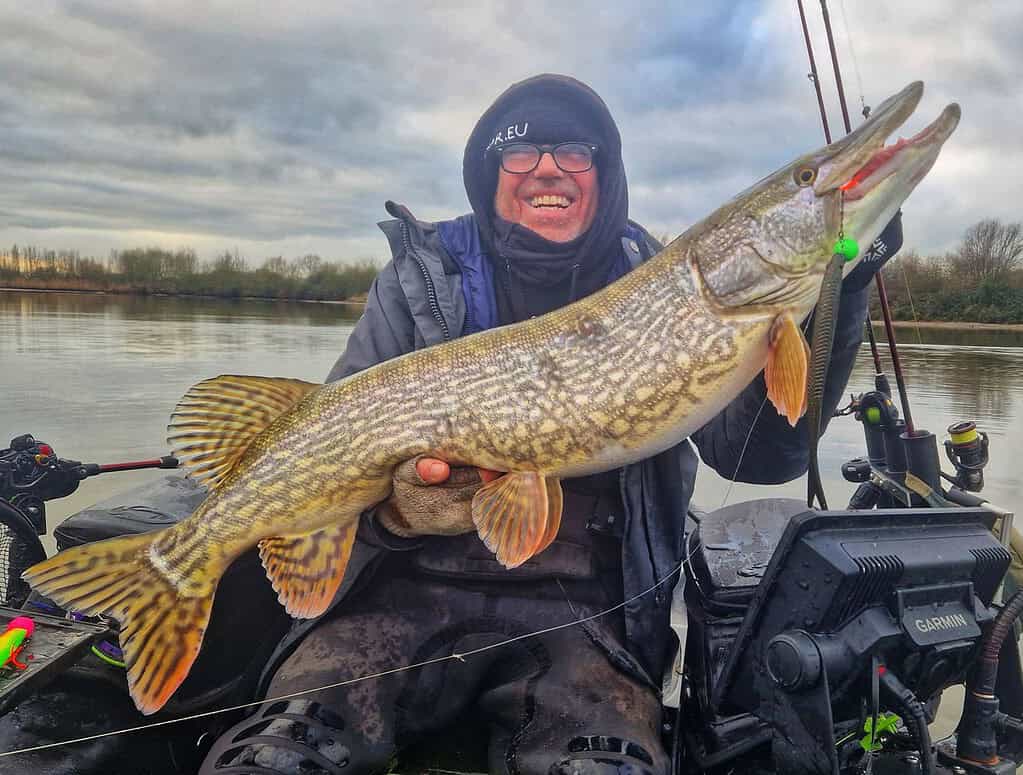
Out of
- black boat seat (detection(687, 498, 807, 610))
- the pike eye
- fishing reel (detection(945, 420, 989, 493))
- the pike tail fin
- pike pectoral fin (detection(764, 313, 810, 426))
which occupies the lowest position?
the pike tail fin

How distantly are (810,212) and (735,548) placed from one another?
0.89 m

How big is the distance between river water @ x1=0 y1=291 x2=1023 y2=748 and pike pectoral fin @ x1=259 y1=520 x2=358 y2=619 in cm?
120

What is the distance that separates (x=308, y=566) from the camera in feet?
5.70

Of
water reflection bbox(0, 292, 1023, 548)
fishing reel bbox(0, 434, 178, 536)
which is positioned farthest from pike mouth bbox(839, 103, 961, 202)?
fishing reel bbox(0, 434, 178, 536)

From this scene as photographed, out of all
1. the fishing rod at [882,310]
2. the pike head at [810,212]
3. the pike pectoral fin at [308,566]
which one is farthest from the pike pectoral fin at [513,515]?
the fishing rod at [882,310]

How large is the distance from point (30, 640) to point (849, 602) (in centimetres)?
165

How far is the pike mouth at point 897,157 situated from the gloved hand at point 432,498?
1.08m

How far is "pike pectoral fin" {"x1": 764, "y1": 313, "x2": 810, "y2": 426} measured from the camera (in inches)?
60.9

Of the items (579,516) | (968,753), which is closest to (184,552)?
(579,516)

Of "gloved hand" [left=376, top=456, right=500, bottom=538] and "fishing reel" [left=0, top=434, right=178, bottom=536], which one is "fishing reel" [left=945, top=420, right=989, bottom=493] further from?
"fishing reel" [left=0, top=434, right=178, bottom=536]

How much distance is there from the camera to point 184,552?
1.69 metres

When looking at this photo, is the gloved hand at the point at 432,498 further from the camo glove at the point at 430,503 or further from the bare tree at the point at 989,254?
the bare tree at the point at 989,254

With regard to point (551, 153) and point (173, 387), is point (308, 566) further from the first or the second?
point (173, 387)

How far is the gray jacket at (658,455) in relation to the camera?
1.84m
